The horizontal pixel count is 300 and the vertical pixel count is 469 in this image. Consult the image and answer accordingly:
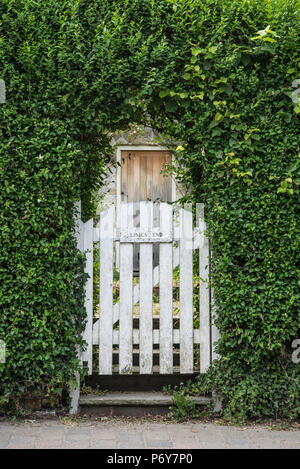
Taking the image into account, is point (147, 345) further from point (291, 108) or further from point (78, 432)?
point (291, 108)

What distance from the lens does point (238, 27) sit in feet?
11.9

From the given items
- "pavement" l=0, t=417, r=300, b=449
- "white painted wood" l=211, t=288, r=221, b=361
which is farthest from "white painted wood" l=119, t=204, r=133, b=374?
"white painted wood" l=211, t=288, r=221, b=361

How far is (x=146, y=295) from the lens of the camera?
4.12m

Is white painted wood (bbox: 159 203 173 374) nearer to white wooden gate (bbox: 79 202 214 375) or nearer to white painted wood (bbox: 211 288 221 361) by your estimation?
white wooden gate (bbox: 79 202 214 375)

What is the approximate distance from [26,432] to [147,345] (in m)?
1.21

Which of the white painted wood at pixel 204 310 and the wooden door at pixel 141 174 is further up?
the wooden door at pixel 141 174

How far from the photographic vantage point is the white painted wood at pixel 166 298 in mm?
4102

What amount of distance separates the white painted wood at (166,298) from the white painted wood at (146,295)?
97 millimetres

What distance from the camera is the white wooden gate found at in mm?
4098

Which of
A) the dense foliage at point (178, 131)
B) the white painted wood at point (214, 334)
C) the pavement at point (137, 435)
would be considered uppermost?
the dense foliage at point (178, 131)

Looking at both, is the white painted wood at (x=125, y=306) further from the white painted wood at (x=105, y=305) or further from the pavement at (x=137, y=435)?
the pavement at (x=137, y=435)

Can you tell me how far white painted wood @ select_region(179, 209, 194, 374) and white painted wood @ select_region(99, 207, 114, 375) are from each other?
0.62 m

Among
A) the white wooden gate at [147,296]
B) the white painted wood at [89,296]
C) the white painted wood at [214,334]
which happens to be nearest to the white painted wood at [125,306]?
the white wooden gate at [147,296]

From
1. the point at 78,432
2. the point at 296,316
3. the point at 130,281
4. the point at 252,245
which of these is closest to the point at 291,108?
the point at 252,245
